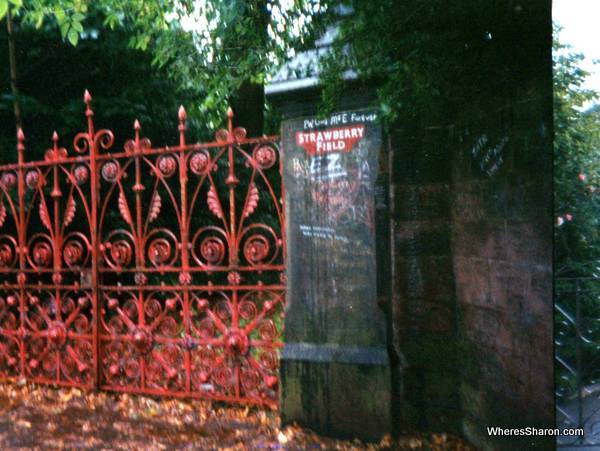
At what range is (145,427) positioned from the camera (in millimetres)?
4531

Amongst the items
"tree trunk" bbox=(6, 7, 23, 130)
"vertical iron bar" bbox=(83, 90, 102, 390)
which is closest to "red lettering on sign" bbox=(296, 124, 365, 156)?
"vertical iron bar" bbox=(83, 90, 102, 390)

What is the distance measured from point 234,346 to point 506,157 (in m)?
2.39

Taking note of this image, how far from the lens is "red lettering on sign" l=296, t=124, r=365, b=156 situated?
4.06 metres

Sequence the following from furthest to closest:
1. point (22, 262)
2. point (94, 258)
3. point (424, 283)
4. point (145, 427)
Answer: point (22, 262) → point (94, 258) → point (145, 427) → point (424, 283)

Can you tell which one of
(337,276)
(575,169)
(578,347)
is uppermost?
(575,169)

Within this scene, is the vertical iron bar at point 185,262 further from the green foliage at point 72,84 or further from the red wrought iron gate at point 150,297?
the green foliage at point 72,84

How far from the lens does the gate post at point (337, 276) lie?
13.1 ft

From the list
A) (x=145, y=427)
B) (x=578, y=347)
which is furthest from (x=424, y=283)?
(x=145, y=427)

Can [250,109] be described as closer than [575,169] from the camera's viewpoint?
No

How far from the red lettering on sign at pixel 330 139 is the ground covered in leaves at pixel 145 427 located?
6.02 ft

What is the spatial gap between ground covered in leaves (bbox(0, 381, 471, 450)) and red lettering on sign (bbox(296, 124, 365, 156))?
1.84 metres

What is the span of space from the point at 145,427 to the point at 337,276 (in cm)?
179

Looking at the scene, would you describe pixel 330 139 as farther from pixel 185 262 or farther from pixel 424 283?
pixel 185 262

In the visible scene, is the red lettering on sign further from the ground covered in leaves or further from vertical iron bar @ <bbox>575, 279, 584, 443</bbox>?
the ground covered in leaves
